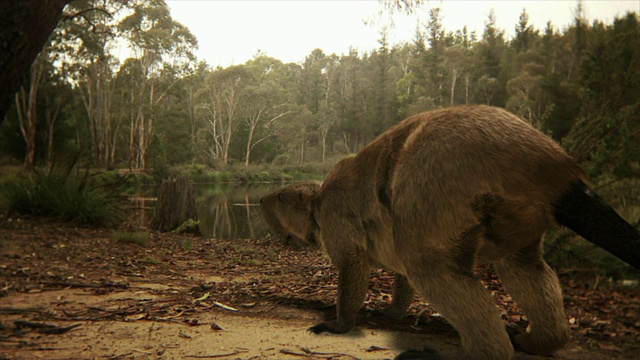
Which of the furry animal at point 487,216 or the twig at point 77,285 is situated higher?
the furry animal at point 487,216

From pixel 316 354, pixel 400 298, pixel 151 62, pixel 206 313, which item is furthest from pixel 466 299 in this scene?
pixel 151 62

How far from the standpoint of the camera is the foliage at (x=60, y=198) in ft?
24.7

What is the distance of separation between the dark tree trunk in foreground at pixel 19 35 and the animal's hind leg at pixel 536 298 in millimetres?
2878

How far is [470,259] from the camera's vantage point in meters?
2.09

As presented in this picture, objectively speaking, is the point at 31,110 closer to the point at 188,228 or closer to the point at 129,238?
the point at 188,228

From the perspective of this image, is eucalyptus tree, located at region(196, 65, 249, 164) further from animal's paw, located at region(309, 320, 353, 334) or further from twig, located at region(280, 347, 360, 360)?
twig, located at region(280, 347, 360, 360)

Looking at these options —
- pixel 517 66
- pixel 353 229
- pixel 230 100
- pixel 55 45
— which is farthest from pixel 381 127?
pixel 230 100

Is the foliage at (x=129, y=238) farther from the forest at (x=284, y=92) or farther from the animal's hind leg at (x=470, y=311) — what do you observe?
the animal's hind leg at (x=470, y=311)

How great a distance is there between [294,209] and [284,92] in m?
36.0

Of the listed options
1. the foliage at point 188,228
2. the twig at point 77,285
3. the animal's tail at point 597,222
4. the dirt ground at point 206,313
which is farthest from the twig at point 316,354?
the foliage at point 188,228

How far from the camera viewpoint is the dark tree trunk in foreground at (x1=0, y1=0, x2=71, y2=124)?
2.15 meters

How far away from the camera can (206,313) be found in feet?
11.0

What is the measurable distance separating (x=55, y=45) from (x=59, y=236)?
2074 cm

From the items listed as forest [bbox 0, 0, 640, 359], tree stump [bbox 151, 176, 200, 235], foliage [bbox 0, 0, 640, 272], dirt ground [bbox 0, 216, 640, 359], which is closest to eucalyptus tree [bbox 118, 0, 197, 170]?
foliage [bbox 0, 0, 640, 272]
